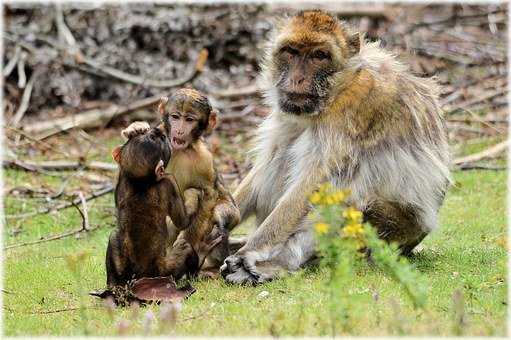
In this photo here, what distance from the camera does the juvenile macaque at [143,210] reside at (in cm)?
786

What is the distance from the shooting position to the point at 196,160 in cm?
889

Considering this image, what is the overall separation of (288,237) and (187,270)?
96 cm

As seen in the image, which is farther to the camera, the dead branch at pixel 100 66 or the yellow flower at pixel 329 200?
the dead branch at pixel 100 66

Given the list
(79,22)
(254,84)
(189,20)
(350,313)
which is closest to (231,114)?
(254,84)

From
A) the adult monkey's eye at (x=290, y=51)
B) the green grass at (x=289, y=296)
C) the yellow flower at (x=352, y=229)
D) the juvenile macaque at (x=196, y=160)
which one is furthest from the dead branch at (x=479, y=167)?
the yellow flower at (x=352, y=229)

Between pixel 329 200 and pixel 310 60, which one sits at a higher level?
pixel 310 60

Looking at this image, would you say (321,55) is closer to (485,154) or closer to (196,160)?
(196,160)

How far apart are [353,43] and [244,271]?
2389mm

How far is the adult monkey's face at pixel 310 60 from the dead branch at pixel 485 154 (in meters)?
6.11

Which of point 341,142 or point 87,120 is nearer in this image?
point 341,142

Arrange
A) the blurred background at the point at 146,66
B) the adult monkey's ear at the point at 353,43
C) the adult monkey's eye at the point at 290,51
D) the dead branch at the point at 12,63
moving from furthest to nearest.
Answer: the dead branch at the point at 12,63
the blurred background at the point at 146,66
the adult monkey's ear at the point at 353,43
the adult monkey's eye at the point at 290,51

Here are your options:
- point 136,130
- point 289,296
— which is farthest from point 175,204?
point 289,296

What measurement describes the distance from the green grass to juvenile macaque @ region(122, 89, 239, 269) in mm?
526

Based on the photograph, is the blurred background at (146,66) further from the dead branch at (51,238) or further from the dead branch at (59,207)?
the dead branch at (51,238)
